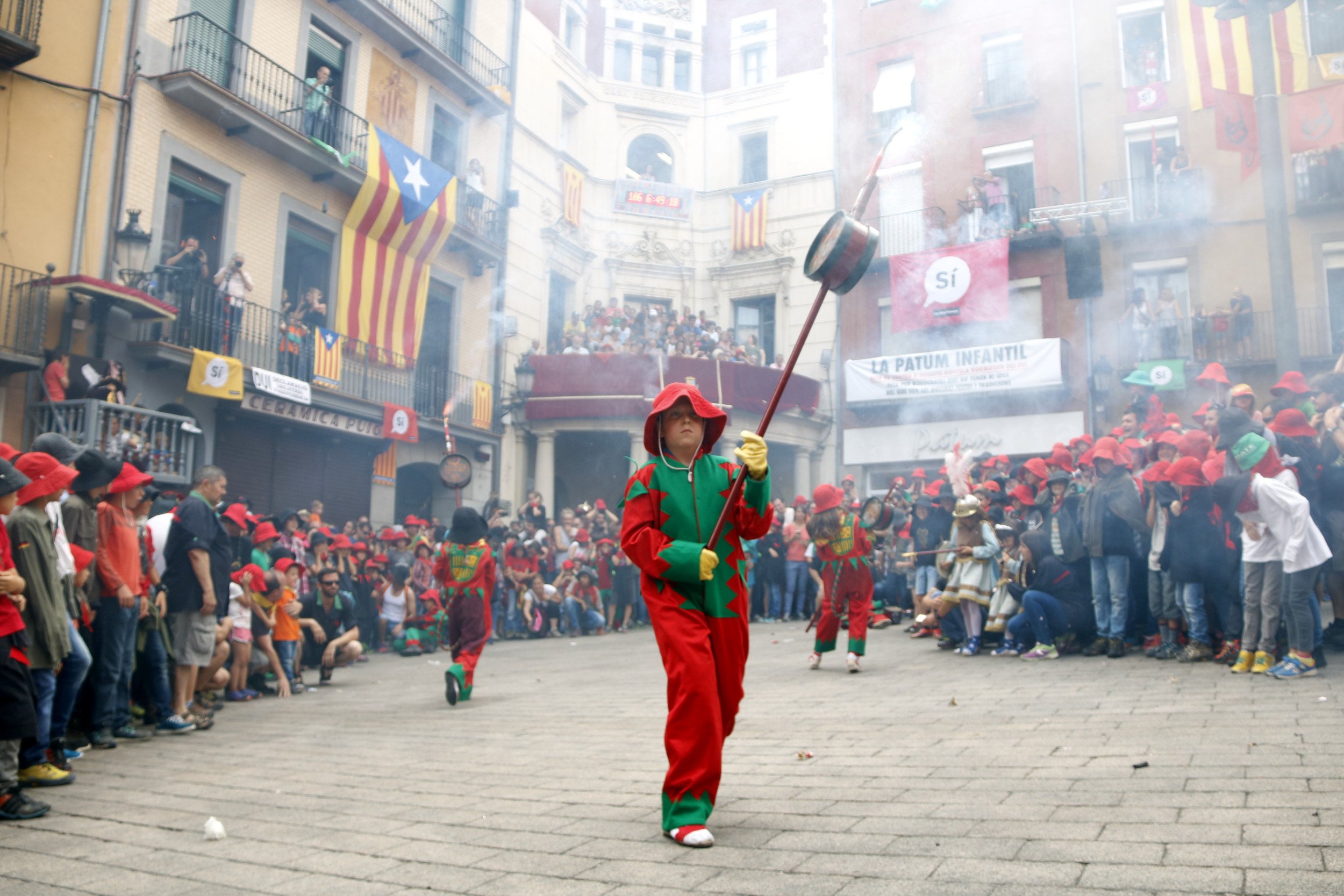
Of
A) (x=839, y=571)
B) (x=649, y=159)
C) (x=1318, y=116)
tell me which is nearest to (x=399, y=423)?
(x=649, y=159)

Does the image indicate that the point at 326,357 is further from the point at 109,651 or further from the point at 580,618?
the point at 109,651

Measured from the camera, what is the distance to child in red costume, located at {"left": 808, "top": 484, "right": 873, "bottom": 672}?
8305mm

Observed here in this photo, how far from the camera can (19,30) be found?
36.7 ft

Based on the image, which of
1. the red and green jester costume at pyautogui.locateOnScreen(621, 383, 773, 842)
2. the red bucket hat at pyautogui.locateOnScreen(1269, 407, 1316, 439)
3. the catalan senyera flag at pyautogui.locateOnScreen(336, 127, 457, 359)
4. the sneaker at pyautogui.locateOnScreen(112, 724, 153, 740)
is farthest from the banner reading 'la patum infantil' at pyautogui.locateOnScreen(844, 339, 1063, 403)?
the red and green jester costume at pyautogui.locateOnScreen(621, 383, 773, 842)

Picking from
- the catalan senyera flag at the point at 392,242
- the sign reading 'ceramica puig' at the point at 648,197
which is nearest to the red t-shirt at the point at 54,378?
the catalan senyera flag at the point at 392,242

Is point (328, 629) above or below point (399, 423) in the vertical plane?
below

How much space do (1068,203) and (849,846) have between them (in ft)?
61.6

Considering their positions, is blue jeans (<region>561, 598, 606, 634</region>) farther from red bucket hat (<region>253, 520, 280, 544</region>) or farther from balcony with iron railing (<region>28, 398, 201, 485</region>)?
red bucket hat (<region>253, 520, 280, 544</region>)

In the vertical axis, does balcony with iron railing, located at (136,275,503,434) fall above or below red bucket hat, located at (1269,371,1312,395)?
above

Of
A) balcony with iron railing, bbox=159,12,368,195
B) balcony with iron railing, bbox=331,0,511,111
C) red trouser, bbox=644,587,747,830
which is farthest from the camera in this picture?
balcony with iron railing, bbox=331,0,511,111

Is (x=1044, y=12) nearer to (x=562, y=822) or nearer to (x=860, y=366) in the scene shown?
(x=860, y=366)

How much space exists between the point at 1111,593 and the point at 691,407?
18.3 ft

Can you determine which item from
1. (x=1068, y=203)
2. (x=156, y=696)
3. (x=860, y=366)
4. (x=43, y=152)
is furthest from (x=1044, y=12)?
(x=156, y=696)

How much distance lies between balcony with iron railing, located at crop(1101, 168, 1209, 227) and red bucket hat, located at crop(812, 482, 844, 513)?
1298 centimetres
